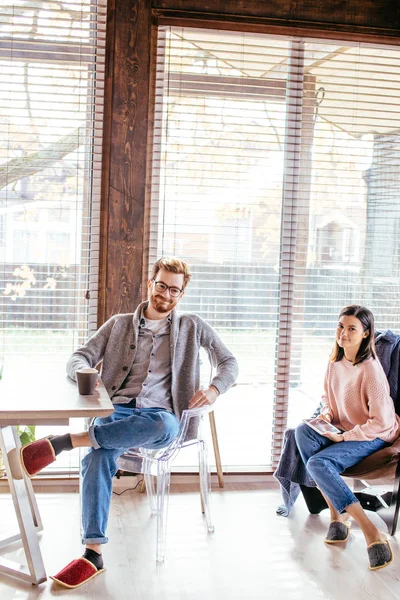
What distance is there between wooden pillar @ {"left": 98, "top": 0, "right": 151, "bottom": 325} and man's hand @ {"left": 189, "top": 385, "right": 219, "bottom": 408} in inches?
29.4

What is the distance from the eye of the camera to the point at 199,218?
12.5 ft

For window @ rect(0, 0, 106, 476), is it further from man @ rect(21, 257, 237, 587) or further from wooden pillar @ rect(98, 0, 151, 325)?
man @ rect(21, 257, 237, 587)

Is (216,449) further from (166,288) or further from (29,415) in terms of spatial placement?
(29,415)

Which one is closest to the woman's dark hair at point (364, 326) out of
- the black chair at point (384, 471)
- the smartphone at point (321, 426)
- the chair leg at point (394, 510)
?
the black chair at point (384, 471)

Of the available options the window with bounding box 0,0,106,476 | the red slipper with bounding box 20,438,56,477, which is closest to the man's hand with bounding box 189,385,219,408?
the red slipper with bounding box 20,438,56,477

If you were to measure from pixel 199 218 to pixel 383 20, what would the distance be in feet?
4.79

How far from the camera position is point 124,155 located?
144 inches

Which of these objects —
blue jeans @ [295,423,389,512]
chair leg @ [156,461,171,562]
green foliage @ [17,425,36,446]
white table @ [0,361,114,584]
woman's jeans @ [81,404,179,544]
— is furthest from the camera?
Result: green foliage @ [17,425,36,446]

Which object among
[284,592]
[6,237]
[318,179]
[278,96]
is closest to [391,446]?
[284,592]

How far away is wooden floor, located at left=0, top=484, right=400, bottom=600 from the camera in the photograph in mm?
2711

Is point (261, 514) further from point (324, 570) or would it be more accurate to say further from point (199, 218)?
point (199, 218)

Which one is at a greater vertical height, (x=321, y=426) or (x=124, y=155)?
(x=124, y=155)

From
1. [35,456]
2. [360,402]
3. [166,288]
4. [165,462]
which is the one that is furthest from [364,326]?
[35,456]

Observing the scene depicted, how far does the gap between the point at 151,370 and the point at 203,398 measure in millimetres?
327
